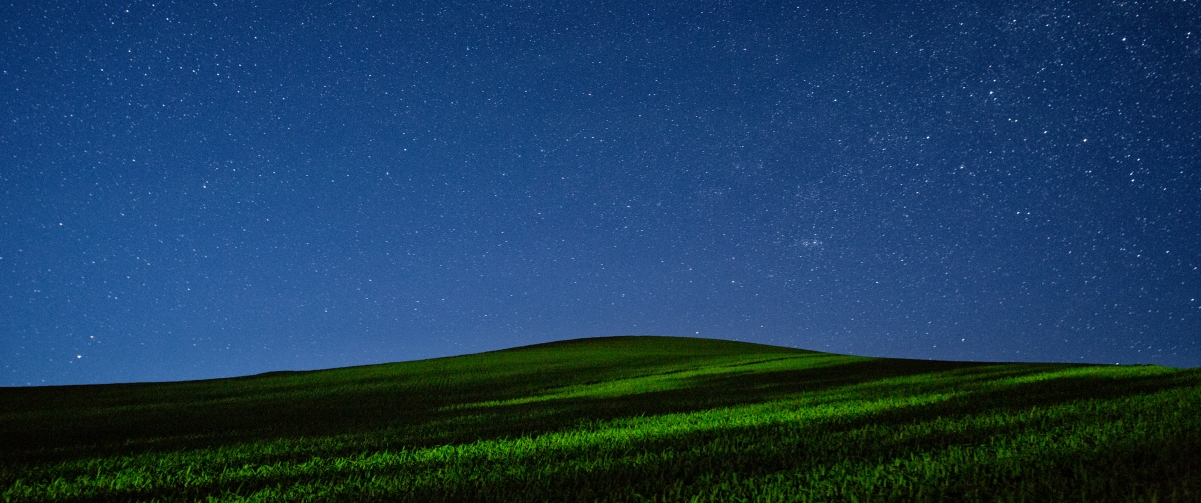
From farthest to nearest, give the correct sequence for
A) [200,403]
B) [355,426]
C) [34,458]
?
[200,403]
[355,426]
[34,458]

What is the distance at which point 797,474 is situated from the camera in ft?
16.8

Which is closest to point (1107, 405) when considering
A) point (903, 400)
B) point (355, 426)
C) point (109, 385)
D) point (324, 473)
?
point (903, 400)

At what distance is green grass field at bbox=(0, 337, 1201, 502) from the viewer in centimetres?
471

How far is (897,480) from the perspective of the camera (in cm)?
473

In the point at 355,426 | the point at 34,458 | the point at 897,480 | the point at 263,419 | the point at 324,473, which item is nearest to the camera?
the point at 897,480

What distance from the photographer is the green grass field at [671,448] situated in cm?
471

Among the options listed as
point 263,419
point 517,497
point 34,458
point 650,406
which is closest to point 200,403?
point 263,419

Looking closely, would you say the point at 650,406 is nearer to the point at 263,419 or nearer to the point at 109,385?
the point at 263,419

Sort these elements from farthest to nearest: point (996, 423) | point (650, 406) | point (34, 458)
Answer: point (650, 406), point (34, 458), point (996, 423)

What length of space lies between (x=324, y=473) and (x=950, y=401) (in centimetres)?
932

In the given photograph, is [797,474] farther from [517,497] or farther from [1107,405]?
[1107,405]

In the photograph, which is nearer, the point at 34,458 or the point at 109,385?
the point at 34,458

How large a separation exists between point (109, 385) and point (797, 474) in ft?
132

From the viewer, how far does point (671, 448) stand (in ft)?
22.3
